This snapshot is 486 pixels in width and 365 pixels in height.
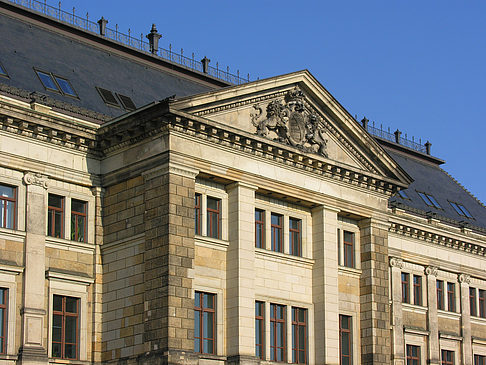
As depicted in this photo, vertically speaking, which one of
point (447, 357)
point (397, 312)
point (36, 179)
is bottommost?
point (447, 357)

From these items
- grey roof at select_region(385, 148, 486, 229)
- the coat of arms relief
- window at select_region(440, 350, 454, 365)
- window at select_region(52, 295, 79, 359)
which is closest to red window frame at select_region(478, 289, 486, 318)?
window at select_region(440, 350, 454, 365)

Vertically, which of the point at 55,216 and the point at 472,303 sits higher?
the point at 55,216

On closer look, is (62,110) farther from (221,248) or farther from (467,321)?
(467,321)

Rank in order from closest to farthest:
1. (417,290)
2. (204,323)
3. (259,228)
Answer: (204,323) < (259,228) < (417,290)

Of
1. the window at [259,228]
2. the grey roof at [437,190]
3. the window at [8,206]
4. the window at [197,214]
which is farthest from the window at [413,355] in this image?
the window at [8,206]

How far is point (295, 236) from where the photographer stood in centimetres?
4606

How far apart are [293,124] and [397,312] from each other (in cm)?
1398

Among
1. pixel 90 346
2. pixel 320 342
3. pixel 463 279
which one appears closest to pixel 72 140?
pixel 90 346

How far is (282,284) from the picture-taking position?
44.3m

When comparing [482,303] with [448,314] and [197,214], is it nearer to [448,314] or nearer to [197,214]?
[448,314]

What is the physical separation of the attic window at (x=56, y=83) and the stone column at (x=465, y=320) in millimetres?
26509

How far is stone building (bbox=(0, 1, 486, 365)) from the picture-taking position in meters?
39.8

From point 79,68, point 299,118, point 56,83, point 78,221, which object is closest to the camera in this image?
point 78,221

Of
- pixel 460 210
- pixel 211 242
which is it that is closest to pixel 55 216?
pixel 211 242
